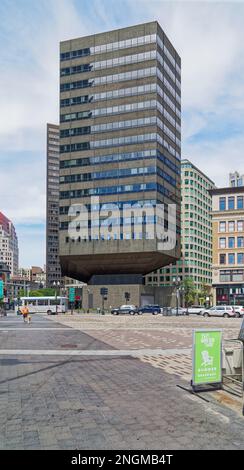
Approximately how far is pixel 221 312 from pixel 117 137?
1712 inches

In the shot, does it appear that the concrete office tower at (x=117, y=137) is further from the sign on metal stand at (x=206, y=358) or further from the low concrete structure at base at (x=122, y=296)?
the sign on metal stand at (x=206, y=358)

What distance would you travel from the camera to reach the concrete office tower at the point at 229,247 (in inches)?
3118

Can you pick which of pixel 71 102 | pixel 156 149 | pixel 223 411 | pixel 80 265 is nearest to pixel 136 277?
pixel 80 265

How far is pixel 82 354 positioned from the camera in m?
16.7

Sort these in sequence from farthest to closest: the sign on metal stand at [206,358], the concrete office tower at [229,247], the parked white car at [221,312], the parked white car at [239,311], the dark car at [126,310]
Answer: the concrete office tower at [229,247], the dark car at [126,310], the parked white car at [221,312], the parked white car at [239,311], the sign on metal stand at [206,358]

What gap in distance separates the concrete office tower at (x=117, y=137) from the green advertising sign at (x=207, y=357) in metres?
71.0

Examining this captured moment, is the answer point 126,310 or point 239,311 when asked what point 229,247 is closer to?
point 126,310

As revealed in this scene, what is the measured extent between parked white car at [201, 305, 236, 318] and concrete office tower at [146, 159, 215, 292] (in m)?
76.6

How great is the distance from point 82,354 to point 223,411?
8.85m

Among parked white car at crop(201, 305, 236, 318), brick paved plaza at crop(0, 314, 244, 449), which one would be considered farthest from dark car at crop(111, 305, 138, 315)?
brick paved plaza at crop(0, 314, 244, 449)

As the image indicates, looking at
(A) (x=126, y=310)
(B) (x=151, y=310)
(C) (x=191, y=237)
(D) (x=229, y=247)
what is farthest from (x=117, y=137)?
(C) (x=191, y=237)

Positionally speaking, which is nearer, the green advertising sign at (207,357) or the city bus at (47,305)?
the green advertising sign at (207,357)

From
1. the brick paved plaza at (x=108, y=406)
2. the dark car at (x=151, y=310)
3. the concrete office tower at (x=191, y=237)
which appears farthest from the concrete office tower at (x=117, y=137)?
the brick paved plaza at (x=108, y=406)
